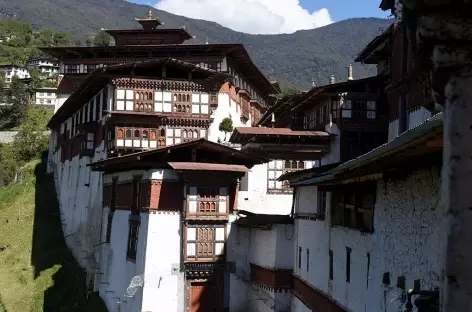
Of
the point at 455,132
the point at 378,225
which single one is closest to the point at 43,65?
the point at 378,225

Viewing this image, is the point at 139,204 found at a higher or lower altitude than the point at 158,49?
lower

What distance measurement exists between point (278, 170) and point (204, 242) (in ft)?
32.8

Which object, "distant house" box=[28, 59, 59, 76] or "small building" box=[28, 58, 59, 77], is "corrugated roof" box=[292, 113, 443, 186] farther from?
"distant house" box=[28, 59, 59, 76]

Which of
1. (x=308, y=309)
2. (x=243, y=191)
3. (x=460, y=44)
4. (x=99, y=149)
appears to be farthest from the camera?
(x=99, y=149)

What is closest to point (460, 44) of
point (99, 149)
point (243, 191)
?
point (243, 191)

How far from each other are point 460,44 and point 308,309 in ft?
59.0

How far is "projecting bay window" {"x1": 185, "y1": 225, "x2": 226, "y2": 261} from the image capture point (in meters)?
27.1

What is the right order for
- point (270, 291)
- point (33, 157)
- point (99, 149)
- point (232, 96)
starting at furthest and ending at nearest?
point (33, 157), point (232, 96), point (99, 149), point (270, 291)

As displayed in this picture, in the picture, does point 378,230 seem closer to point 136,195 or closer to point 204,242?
point 204,242

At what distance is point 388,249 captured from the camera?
13836 mm

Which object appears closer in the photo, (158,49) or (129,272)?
(129,272)

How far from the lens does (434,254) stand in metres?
11.0

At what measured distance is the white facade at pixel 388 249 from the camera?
11.4m

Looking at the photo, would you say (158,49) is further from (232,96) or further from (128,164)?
(128,164)
